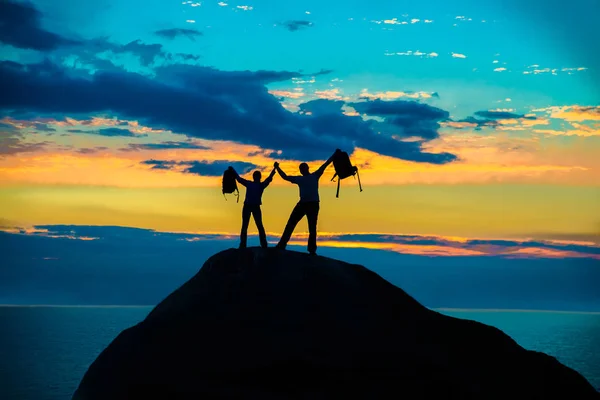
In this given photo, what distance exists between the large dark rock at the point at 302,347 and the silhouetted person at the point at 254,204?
49.0 inches

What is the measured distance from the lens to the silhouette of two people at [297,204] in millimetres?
18203

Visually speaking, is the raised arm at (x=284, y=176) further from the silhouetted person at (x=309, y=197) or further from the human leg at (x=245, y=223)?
the human leg at (x=245, y=223)

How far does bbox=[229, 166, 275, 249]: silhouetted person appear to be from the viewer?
18.7 m

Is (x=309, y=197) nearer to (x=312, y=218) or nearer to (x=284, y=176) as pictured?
(x=312, y=218)

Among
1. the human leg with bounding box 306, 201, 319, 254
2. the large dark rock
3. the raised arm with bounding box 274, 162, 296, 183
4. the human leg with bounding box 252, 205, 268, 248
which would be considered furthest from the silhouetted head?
the large dark rock

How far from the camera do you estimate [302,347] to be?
1513 cm

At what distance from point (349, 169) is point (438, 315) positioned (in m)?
3.94

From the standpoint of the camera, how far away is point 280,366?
14.9 meters

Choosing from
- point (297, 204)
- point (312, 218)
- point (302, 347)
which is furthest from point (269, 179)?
point (302, 347)

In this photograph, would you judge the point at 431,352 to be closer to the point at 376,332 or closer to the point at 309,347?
the point at 376,332

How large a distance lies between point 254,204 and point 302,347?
4699 millimetres

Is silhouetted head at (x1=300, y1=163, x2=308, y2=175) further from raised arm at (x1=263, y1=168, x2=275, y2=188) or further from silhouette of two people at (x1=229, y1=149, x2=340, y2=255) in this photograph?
raised arm at (x1=263, y1=168, x2=275, y2=188)

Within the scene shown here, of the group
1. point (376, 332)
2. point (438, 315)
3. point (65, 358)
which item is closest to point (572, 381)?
point (438, 315)

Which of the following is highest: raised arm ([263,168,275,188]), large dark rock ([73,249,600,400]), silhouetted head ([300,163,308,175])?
silhouetted head ([300,163,308,175])
